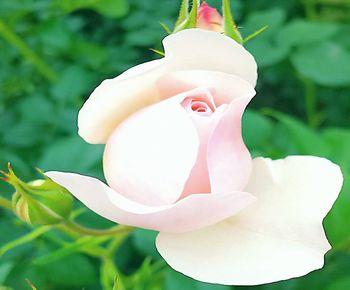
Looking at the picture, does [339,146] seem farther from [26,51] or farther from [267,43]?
[26,51]

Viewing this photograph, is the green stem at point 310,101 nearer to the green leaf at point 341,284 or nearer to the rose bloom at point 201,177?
the green leaf at point 341,284

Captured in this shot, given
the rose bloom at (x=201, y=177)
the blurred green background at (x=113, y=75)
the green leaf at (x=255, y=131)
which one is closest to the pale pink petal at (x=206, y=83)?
the rose bloom at (x=201, y=177)

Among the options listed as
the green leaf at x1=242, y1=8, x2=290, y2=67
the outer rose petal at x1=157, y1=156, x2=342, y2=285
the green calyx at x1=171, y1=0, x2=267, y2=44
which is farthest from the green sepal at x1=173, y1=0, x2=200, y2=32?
the green leaf at x1=242, y1=8, x2=290, y2=67

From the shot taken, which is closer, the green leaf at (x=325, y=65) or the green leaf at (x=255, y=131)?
the green leaf at (x=255, y=131)

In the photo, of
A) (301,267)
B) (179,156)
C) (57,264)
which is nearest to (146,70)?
(179,156)

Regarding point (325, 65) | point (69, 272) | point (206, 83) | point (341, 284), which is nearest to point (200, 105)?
point (206, 83)

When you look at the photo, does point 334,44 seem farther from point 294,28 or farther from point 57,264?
point 57,264

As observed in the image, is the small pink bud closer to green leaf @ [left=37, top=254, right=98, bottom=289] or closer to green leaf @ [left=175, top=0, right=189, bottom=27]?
green leaf @ [left=175, top=0, right=189, bottom=27]
